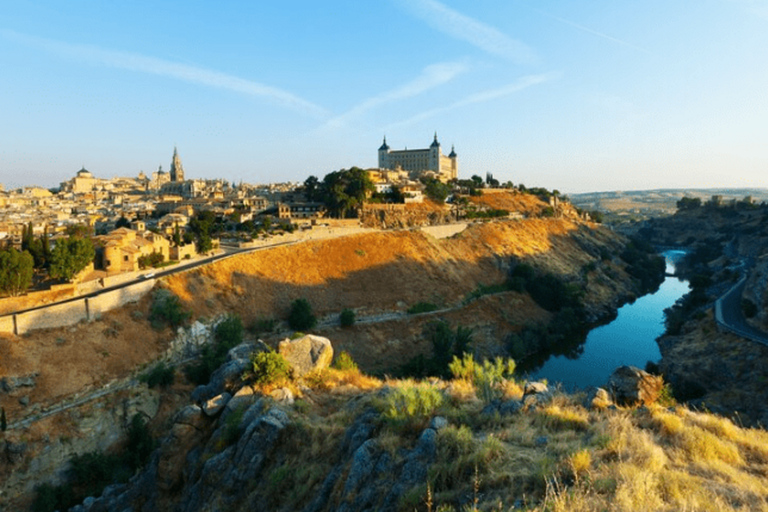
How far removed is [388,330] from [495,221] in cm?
3592

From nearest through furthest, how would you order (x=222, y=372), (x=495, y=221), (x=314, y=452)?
(x=314, y=452), (x=222, y=372), (x=495, y=221)

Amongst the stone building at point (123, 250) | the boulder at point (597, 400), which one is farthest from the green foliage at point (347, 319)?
the boulder at point (597, 400)

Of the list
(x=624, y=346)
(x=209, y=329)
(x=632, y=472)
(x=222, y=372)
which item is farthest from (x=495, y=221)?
(x=632, y=472)

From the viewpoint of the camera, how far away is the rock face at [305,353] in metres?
12.9

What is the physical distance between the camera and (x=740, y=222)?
93.6m

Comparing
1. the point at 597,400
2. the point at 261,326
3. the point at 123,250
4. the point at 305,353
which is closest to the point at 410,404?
the point at 597,400

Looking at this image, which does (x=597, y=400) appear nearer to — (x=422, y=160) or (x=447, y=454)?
(x=447, y=454)

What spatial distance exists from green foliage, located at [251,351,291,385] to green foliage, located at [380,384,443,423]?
161 inches

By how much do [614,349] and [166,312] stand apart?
1505 inches

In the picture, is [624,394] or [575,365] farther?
[575,365]

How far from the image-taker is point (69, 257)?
30609 mm

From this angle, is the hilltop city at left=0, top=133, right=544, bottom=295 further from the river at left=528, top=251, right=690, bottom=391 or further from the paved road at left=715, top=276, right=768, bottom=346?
the paved road at left=715, top=276, right=768, bottom=346

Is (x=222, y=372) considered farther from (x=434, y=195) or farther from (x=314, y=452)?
(x=434, y=195)

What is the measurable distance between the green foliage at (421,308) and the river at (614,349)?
1029 cm
